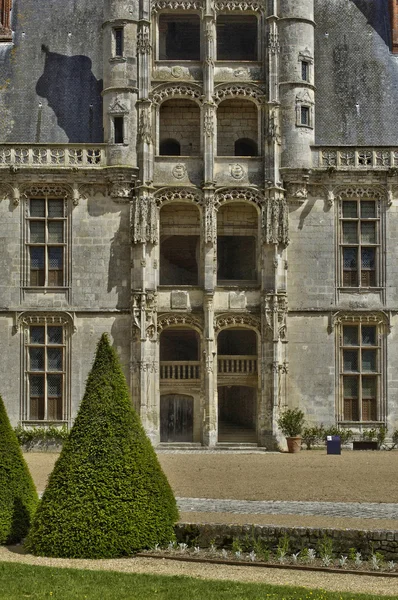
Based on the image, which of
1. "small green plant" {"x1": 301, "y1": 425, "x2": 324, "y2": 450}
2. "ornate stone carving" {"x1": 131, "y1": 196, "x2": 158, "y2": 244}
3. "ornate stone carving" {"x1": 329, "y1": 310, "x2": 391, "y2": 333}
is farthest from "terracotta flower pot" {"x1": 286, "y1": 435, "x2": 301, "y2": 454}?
"ornate stone carving" {"x1": 131, "y1": 196, "x2": 158, "y2": 244}

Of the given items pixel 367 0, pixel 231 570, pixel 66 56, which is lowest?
pixel 231 570

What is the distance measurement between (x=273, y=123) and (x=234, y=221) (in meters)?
3.55

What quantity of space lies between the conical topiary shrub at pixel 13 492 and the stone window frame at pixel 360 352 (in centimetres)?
1933

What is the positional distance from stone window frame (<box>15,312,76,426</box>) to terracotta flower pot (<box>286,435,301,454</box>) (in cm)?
728

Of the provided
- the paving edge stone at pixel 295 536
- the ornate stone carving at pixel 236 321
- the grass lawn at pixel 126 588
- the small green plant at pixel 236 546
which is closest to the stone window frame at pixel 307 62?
the ornate stone carving at pixel 236 321

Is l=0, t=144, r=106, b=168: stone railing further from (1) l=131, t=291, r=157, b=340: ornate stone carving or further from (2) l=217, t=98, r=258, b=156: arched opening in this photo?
(1) l=131, t=291, r=157, b=340: ornate stone carving

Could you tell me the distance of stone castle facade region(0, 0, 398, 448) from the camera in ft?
117

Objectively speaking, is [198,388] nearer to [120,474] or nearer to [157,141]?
[157,141]

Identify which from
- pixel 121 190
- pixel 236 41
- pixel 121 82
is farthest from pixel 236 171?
pixel 236 41

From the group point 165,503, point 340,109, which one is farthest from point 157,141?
point 165,503

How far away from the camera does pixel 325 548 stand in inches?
611

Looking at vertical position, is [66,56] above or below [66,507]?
above

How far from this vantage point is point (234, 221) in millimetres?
37031

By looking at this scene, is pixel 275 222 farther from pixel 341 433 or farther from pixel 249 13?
pixel 249 13
